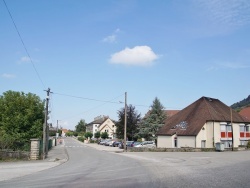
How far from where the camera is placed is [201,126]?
53812 mm

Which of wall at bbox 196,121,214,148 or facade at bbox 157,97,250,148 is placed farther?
facade at bbox 157,97,250,148

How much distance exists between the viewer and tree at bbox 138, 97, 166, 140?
2781 inches

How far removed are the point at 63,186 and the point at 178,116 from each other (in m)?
Answer: 51.7

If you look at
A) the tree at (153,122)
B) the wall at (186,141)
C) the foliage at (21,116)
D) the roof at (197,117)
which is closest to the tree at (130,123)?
the tree at (153,122)

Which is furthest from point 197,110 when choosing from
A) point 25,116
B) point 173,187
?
point 173,187

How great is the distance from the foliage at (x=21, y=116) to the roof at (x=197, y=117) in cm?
2457

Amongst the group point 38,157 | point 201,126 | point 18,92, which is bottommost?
point 38,157

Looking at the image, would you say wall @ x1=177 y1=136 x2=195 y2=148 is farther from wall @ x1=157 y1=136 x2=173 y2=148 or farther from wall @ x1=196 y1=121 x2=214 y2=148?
wall @ x1=157 y1=136 x2=173 y2=148

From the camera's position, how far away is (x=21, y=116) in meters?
42.8

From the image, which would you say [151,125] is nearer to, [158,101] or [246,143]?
[158,101]

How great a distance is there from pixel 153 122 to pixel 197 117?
15972mm

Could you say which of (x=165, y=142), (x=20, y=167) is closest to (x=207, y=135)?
(x=165, y=142)

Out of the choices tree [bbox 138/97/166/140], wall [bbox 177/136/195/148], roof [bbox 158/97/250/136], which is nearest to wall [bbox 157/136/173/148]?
roof [bbox 158/97/250/136]

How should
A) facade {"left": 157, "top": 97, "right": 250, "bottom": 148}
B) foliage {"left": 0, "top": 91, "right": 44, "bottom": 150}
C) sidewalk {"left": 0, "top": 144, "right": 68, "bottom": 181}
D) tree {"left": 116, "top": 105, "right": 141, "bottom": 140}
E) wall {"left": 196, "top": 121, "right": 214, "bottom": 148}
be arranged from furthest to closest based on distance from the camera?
tree {"left": 116, "top": 105, "right": 141, "bottom": 140}
facade {"left": 157, "top": 97, "right": 250, "bottom": 148}
wall {"left": 196, "top": 121, "right": 214, "bottom": 148}
foliage {"left": 0, "top": 91, "right": 44, "bottom": 150}
sidewalk {"left": 0, "top": 144, "right": 68, "bottom": 181}
